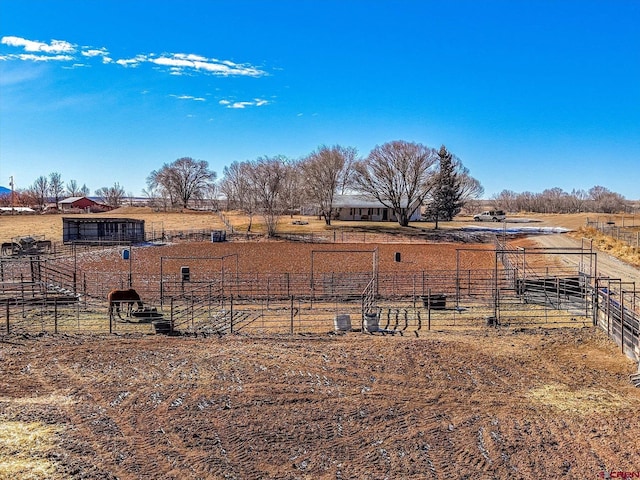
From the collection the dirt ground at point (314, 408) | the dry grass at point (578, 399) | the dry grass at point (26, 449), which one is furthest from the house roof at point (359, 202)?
the dry grass at point (26, 449)

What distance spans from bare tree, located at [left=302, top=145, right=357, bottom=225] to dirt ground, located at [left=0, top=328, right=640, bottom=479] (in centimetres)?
5070

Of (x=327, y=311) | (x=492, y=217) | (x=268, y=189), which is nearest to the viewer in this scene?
(x=327, y=311)

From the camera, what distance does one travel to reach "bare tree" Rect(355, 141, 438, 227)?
2474 inches

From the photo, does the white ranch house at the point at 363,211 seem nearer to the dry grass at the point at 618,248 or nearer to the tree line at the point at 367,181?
the tree line at the point at 367,181

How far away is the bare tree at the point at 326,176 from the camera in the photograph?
6462 centimetres

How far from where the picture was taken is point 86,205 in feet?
336

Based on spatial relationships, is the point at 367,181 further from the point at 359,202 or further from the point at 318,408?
the point at 318,408

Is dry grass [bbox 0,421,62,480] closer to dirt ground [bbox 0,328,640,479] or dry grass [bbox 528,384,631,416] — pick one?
dirt ground [bbox 0,328,640,479]

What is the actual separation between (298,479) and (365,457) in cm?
115

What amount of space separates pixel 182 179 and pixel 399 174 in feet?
184

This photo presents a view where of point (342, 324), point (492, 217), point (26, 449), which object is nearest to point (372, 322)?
point (342, 324)

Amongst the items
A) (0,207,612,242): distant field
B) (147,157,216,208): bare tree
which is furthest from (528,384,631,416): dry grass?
(147,157,216,208): bare tree

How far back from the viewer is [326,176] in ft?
212

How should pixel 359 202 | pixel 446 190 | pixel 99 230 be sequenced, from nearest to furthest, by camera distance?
pixel 99 230, pixel 446 190, pixel 359 202
